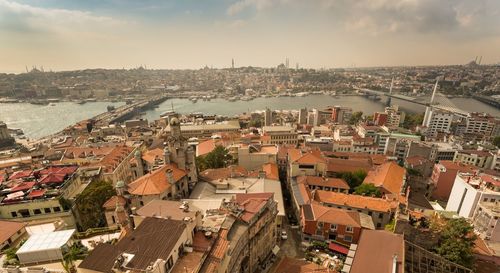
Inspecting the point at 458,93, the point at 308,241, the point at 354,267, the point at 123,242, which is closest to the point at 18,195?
the point at 123,242

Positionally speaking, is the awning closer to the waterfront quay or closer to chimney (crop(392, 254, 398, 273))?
chimney (crop(392, 254, 398, 273))

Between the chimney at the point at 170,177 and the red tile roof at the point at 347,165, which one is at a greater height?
the chimney at the point at 170,177

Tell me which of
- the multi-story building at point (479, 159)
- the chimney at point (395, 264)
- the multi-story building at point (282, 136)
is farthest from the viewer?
the multi-story building at point (282, 136)

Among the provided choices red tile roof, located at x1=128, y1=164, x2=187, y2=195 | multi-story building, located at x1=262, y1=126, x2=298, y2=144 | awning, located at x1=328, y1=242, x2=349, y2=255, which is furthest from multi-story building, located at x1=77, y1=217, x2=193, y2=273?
multi-story building, located at x1=262, y1=126, x2=298, y2=144

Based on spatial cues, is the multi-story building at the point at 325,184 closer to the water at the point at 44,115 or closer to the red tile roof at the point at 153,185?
the red tile roof at the point at 153,185

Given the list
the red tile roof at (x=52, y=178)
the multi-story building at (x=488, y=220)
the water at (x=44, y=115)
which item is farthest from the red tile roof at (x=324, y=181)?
the water at (x=44, y=115)

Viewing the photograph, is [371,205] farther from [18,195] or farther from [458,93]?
[458,93]
